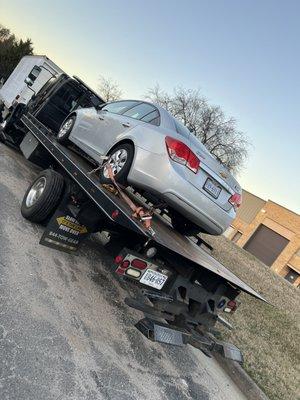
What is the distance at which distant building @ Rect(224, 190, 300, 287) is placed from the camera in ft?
126

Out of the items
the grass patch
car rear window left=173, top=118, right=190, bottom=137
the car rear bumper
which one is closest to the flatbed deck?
the car rear bumper

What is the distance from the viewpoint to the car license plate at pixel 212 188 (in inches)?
205

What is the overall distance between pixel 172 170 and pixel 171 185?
17cm

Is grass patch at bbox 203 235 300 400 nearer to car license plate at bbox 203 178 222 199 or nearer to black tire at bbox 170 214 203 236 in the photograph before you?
black tire at bbox 170 214 203 236

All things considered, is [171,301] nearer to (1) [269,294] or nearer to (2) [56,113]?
(2) [56,113]

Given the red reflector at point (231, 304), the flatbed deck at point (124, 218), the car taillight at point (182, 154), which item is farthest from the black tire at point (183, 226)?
the car taillight at point (182, 154)

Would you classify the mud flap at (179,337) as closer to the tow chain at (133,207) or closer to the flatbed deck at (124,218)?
the flatbed deck at (124,218)

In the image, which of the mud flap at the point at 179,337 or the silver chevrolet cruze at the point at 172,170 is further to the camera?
the silver chevrolet cruze at the point at 172,170

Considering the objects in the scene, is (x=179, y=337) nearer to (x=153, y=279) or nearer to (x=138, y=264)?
(x=153, y=279)

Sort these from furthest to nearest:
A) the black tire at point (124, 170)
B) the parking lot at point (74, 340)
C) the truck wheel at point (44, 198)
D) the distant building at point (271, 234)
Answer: the distant building at point (271, 234) < the truck wheel at point (44, 198) < the black tire at point (124, 170) < the parking lot at point (74, 340)

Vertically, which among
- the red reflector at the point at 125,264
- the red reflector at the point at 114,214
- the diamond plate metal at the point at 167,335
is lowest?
the diamond plate metal at the point at 167,335

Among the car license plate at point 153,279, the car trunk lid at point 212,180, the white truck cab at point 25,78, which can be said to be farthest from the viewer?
the white truck cab at point 25,78

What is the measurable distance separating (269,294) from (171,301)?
854 centimetres

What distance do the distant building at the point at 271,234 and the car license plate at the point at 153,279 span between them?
35.2 meters
